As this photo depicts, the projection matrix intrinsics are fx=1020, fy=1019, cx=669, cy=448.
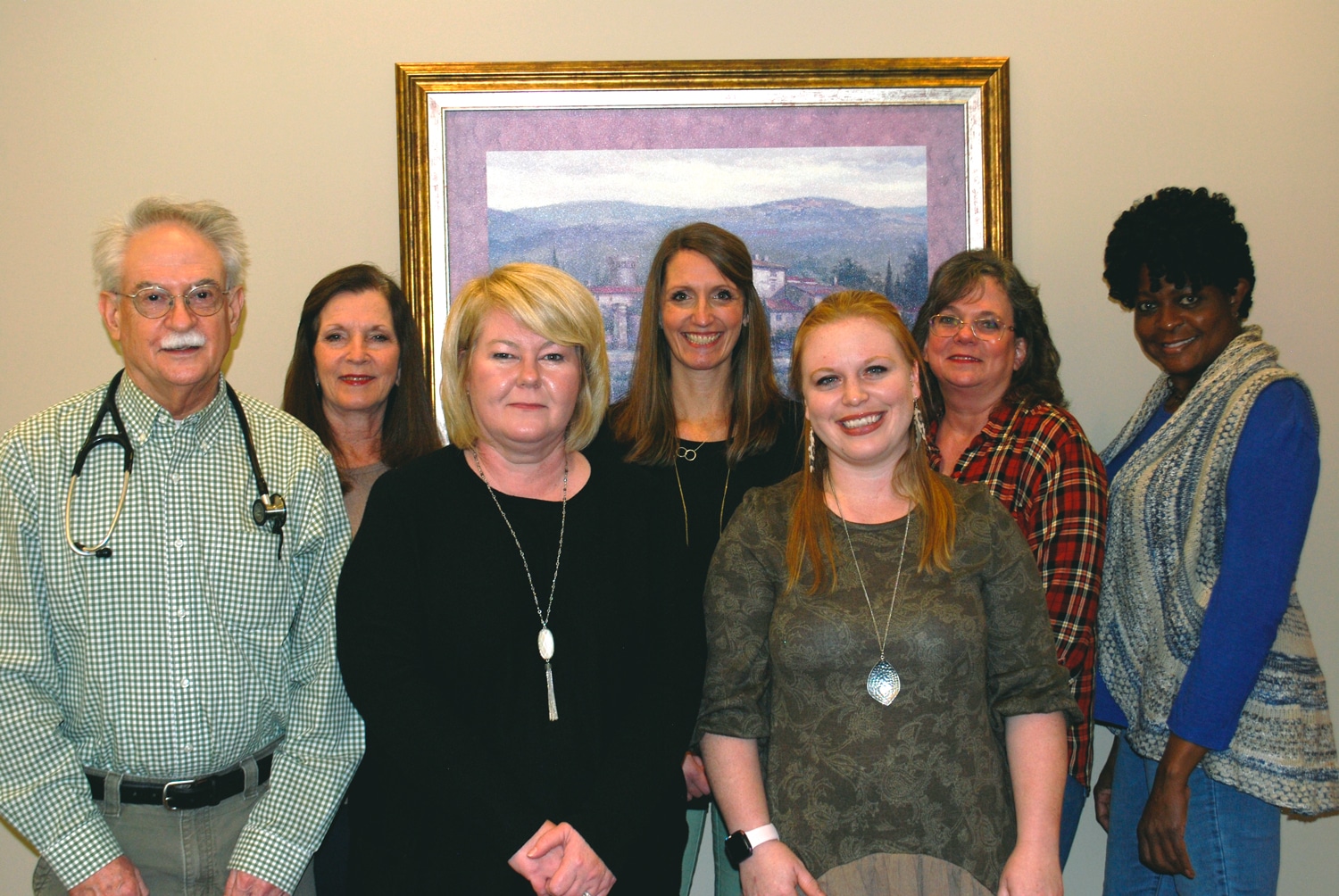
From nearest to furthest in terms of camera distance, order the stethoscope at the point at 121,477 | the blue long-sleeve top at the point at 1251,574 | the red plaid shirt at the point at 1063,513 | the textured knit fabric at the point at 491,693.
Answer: the textured knit fabric at the point at 491,693 < the stethoscope at the point at 121,477 < the blue long-sleeve top at the point at 1251,574 < the red plaid shirt at the point at 1063,513

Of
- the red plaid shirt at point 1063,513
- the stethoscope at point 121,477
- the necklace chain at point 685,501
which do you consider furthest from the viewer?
the necklace chain at point 685,501

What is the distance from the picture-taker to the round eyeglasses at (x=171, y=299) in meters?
1.93

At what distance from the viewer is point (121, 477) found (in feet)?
6.27

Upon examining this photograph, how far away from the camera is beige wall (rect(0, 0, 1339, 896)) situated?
2.96 m

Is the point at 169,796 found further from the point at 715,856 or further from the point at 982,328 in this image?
the point at 982,328

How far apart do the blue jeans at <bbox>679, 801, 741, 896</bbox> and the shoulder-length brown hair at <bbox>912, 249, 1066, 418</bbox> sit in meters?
1.14

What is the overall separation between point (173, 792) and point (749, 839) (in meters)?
1.05

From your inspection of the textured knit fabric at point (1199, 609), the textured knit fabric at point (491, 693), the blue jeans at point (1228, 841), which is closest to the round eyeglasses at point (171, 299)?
the textured knit fabric at point (491, 693)

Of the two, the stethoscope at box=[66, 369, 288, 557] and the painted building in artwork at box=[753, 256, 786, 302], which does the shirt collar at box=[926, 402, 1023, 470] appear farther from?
the stethoscope at box=[66, 369, 288, 557]

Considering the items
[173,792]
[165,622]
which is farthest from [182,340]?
[173,792]

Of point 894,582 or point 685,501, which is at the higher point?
point 685,501

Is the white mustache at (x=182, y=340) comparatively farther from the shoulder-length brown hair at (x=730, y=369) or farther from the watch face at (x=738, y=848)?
the watch face at (x=738, y=848)

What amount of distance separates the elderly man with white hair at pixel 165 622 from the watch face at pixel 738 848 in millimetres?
759

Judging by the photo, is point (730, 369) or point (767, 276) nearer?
point (730, 369)
